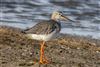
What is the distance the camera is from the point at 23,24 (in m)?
17.6

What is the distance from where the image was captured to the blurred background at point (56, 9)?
56.3ft

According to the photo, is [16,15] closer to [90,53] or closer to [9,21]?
[9,21]

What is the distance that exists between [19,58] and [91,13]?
1041cm

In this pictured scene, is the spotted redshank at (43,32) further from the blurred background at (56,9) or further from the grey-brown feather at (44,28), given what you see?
the blurred background at (56,9)

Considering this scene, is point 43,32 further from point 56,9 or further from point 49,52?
point 56,9

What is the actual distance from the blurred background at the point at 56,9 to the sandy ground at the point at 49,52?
308cm

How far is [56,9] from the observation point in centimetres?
2084

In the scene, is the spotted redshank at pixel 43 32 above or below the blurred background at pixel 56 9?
above

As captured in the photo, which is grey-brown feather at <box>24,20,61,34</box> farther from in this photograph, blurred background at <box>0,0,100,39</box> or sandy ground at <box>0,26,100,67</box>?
blurred background at <box>0,0,100,39</box>

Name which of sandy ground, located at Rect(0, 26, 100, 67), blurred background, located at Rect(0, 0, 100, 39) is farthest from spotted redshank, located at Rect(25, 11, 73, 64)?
blurred background, located at Rect(0, 0, 100, 39)

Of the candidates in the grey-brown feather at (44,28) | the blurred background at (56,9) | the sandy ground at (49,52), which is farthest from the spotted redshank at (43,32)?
the blurred background at (56,9)

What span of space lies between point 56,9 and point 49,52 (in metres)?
9.45

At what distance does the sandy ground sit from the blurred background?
10.1ft

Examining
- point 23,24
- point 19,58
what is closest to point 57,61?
point 19,58
